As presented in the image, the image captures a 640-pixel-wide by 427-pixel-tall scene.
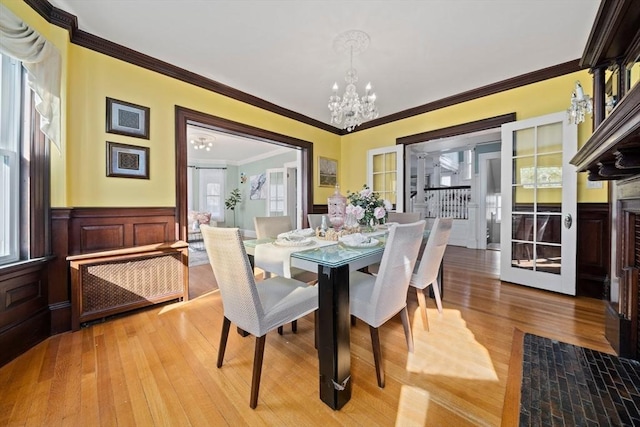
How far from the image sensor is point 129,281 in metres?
2.36

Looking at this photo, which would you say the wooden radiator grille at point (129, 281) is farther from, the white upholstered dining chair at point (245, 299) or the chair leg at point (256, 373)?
the chair leg at point (256, 373)

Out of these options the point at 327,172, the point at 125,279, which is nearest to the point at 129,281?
the point at 125,279

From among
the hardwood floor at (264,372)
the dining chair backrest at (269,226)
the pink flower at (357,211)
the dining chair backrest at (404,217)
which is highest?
the pink flower at (357,211)

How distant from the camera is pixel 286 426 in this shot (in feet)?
3.92

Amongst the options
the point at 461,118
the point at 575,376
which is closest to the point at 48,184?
the point at 575,376

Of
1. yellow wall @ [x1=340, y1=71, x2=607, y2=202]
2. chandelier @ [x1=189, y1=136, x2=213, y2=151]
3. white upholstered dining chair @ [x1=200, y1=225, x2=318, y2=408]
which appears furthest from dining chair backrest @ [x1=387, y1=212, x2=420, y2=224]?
chandelier @ [x1=189, y1=136, x2=213, y2=151]

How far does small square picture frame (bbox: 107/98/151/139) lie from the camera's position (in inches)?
94.8

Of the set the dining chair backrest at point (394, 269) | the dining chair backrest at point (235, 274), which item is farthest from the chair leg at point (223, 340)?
the dining chair backrest at point (394, 269)

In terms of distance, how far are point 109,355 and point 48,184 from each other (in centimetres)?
142

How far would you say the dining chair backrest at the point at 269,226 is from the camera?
2.53m

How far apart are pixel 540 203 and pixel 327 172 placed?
316cm

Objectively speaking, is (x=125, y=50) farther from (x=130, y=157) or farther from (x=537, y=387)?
(x=537, y=387)

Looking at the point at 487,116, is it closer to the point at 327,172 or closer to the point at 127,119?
the point at 327,172

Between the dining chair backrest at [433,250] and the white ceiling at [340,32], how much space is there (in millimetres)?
1685
